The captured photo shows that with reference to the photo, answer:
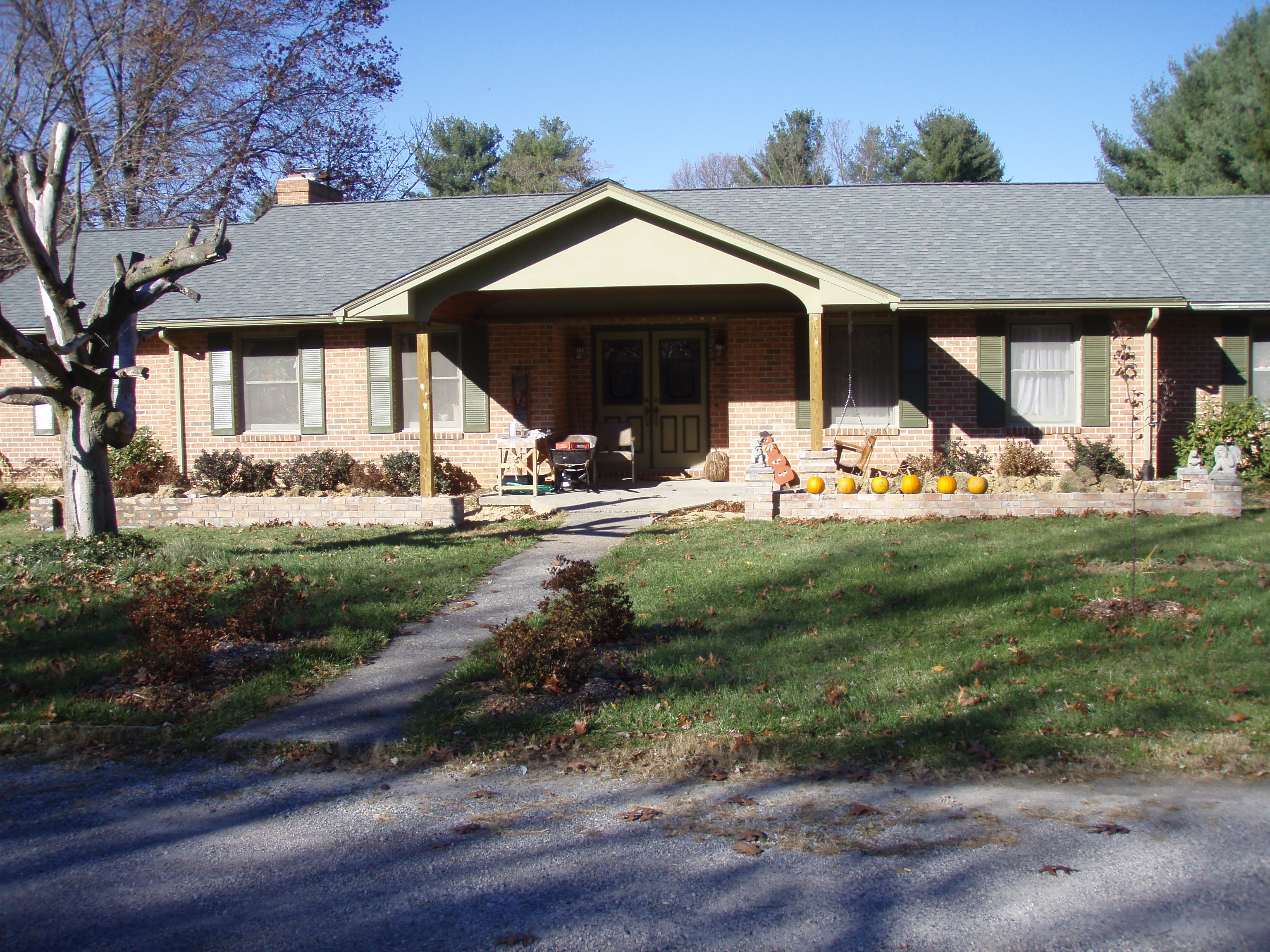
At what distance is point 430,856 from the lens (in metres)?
4.23

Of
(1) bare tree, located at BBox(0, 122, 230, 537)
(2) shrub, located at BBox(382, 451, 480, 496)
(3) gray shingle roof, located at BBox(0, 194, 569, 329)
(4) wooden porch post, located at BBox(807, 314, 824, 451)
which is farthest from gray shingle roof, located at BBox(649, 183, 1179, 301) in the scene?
Result: (1) bare tree, located at BBox(0, 122, 230, 537)

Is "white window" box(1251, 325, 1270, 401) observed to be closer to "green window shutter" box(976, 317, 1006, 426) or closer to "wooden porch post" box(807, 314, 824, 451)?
"green window shutter" box(976, 317, 1006, 426)

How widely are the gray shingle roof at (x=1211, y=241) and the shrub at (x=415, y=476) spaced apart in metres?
10.7

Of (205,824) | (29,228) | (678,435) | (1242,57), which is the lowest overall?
(205,824)

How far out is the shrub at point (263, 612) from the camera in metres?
7.21

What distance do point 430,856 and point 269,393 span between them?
1346 cm

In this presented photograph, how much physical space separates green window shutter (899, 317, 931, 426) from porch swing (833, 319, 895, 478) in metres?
0.58

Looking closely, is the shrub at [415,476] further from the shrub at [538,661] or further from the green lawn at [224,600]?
the shrub at [538,661]

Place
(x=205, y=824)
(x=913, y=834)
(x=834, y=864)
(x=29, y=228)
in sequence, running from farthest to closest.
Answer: (x=29, y=228) < (x=205, y=824) < (x=913, y=834) < (x=834, y=864)

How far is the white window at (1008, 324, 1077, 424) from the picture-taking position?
1510 centimetres

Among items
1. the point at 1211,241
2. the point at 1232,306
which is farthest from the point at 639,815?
the point at 1211,241

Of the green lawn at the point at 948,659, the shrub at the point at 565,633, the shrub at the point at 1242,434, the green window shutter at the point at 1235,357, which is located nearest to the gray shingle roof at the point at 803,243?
the green window shutter at the point at 1235,357

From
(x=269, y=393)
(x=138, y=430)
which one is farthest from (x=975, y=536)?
(x=138, y=430)

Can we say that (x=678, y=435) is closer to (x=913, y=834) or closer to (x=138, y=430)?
(x=138, y=430)
